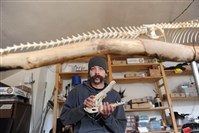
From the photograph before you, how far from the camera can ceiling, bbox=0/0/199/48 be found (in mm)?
1926

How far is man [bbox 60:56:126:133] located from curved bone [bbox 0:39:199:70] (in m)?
0.45

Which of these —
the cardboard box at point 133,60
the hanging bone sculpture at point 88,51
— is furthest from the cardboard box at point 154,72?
the hanging bone sculpture at point 88,51

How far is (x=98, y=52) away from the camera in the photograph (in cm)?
67

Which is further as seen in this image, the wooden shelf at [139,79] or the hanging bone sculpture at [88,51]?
the wooden shelf at [139,79]

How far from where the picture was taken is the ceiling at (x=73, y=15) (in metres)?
1.93

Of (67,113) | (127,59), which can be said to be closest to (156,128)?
(127,59)

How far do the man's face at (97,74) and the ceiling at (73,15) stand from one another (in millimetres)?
908

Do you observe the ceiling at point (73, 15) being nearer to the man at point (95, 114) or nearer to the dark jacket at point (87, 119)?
the man at point (95, 114)

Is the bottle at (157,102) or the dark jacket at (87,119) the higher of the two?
the bottle at (157,102)

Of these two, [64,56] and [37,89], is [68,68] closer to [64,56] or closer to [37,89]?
[37,89]

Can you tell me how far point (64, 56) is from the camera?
0.64m

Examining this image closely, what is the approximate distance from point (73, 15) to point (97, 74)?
1.04 metres

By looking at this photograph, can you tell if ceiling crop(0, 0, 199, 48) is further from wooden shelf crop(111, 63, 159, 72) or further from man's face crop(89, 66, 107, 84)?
man's face crop(89, 66, 107, 84)

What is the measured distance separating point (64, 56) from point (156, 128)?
7.01 ft
